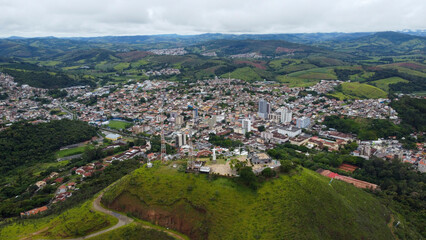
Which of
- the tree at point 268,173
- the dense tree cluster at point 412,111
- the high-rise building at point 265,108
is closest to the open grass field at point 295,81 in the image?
the dense tree cluster at point 412,111

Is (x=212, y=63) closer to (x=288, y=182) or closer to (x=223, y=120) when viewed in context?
(x=223, y=120)

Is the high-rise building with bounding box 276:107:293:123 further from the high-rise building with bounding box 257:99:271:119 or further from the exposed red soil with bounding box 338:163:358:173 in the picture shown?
the exposed red soil with bounding box 338:163:358:173

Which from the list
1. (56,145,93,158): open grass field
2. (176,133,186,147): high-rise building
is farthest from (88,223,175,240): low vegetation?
(56,145,93,158): open grass field

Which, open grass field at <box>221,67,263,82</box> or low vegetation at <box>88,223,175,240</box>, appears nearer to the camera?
low vegetation at <box>88,223,175,240</box>

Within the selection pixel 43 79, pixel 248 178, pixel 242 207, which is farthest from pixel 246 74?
pixel 242 207

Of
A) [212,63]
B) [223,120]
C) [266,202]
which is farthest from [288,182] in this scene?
[212,63]

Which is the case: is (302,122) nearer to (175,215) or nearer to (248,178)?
(248,178)
